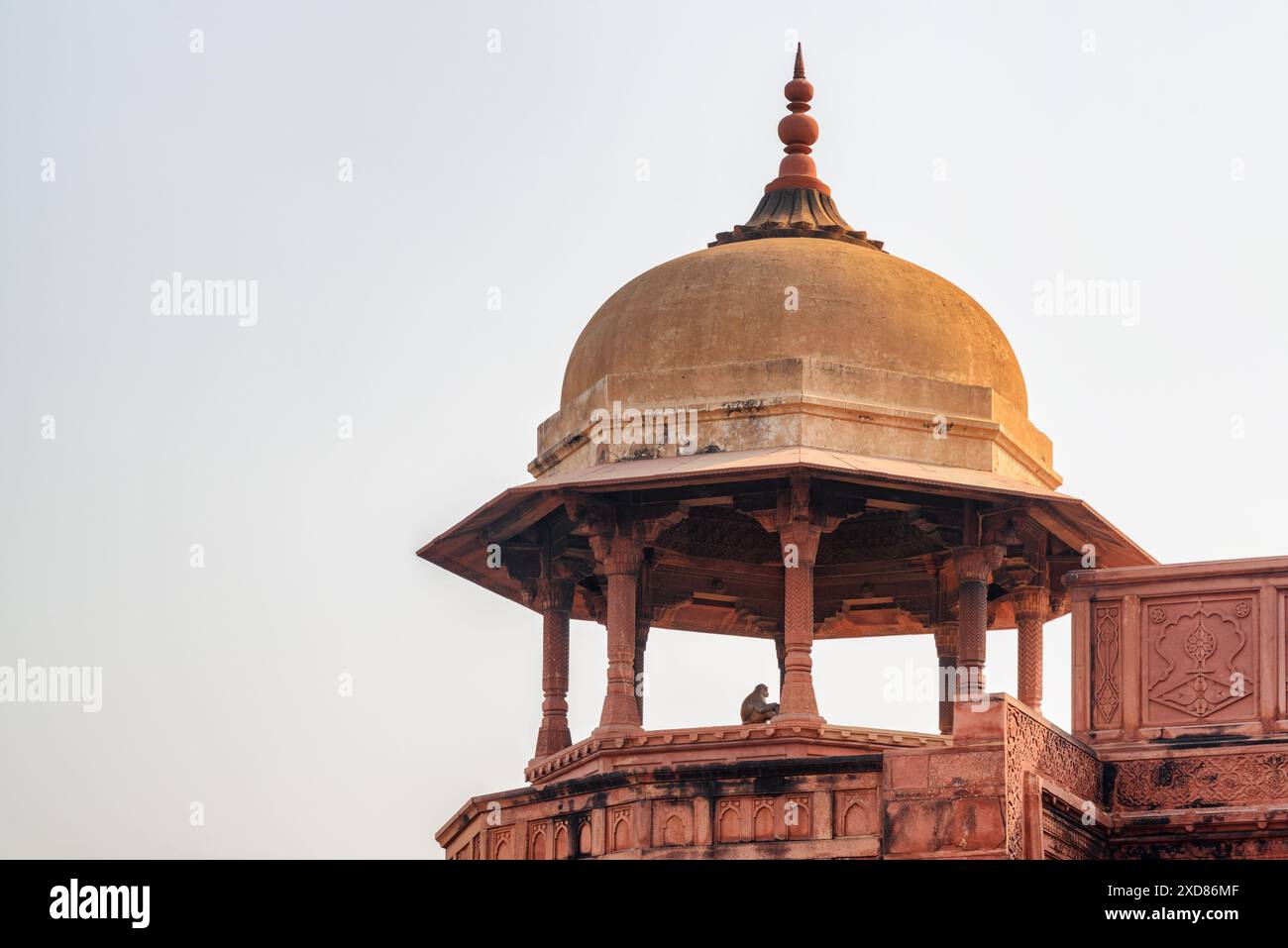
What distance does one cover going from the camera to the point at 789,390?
27.7 m

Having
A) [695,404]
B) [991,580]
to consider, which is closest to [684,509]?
[695,404]

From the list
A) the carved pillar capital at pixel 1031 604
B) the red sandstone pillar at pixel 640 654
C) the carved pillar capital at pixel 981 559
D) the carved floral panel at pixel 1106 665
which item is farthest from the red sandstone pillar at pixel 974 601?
the red sandstone pillar at pixel 640 654

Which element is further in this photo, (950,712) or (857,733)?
(950,712)

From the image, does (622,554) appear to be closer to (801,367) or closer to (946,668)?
(801,367)

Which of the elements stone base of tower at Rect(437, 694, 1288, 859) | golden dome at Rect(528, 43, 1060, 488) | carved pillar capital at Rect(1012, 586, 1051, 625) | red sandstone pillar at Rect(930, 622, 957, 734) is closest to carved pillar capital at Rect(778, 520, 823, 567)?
golden dome at Rect(528, 43, 1060, 488)

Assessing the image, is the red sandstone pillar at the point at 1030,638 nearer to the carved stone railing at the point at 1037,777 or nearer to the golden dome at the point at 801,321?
the golden dome at the point at 801,321

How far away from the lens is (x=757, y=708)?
2753 cm

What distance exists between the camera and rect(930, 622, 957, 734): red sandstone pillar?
29422 mm

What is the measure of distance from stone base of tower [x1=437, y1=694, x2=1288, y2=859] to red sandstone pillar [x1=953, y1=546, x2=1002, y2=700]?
41.8 inches

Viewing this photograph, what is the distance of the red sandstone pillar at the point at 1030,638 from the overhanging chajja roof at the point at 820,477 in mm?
653

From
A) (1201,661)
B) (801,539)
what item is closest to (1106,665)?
(1201,661)

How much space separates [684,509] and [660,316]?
191 cm
